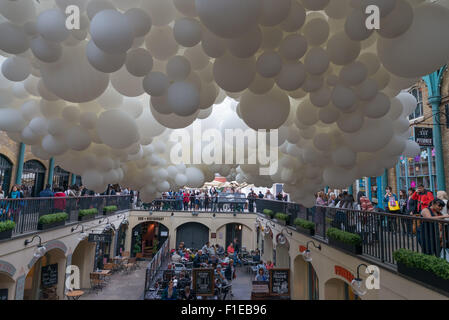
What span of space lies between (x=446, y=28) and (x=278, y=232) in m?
12.9

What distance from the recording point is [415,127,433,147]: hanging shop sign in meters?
8.70

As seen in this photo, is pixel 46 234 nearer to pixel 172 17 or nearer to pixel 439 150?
pixel 172 17

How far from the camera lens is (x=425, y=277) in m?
4.23

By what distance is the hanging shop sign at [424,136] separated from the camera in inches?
342

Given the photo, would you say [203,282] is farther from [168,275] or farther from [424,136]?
[424,136]

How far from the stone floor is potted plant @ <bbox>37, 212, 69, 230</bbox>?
4623 mm

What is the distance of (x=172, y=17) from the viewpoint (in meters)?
1.34

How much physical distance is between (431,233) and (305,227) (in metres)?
5.19

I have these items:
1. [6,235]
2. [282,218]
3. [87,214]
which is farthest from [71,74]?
[87,214]

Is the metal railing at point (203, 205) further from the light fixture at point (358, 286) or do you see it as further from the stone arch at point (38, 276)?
the light fixture at point (358, 286)

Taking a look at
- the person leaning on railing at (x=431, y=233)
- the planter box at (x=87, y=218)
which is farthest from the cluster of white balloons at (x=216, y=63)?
the planter box at (x=87, y=218)
